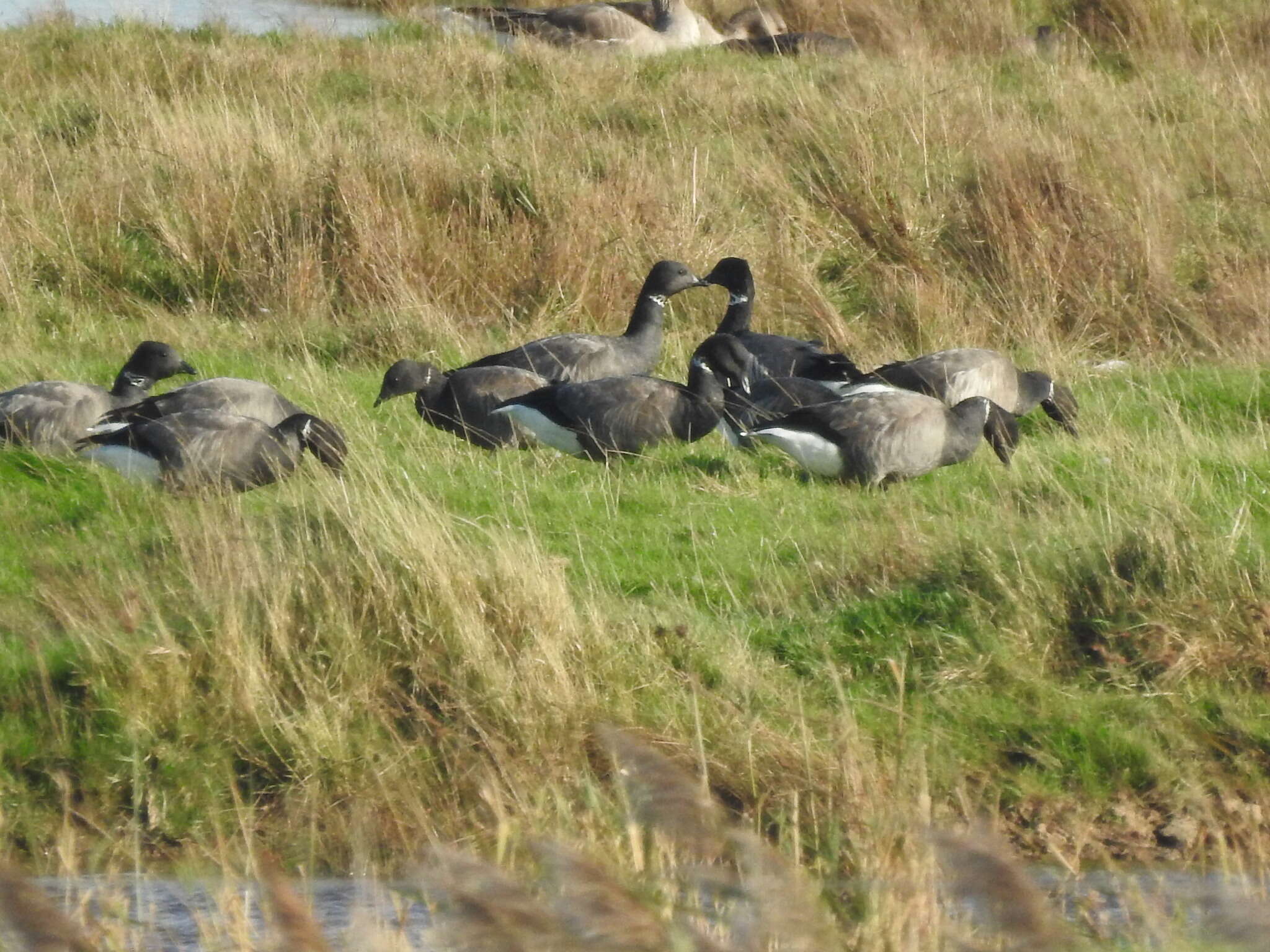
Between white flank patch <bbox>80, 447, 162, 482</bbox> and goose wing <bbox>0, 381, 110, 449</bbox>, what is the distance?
13.7 inches

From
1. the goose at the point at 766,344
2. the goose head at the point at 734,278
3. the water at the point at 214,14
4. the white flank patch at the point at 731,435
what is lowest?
the white flank patch at the point at 731,435

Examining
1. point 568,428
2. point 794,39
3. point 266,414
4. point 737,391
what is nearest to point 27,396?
point 266,414

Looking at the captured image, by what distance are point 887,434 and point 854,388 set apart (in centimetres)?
122

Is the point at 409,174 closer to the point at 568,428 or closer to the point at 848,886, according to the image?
the point at 568,428

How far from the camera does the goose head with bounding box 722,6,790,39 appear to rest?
23188 mm

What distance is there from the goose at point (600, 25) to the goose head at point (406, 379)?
11.2 meters

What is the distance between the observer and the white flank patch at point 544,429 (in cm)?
913

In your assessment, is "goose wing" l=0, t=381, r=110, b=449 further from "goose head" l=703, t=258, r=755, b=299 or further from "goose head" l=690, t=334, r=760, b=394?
"goose head" l=703, t=258, r=755, b=299

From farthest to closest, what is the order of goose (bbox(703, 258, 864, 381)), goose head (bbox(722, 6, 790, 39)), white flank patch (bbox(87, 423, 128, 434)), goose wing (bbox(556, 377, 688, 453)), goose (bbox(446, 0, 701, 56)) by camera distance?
goose head (bbox(722, 6, 790, 39)), goose (bbox(446, 0, 701, 56)), goose (bbox(703, 258, 864, 381)), goose wing (bbox(556, 377, 688, 453)), white flank patch (bbox(87, 423, 128, 434))

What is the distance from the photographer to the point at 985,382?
990 centimetres

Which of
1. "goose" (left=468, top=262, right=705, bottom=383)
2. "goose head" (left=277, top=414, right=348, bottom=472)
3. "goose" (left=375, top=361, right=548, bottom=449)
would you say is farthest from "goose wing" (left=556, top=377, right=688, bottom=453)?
"goose head" (left=277, top=414, right=348, bottom=472)

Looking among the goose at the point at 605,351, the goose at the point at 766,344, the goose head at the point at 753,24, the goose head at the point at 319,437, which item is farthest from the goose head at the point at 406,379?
the goose head at the point at 753,24

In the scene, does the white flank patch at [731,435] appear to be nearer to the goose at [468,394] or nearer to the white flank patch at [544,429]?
the white flank patch at [544,429]

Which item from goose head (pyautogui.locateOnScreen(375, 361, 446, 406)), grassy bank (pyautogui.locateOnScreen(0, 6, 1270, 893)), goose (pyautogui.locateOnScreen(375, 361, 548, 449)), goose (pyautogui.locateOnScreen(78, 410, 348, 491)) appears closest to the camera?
grassy bank (pyautogui.locateOnScreen(0, 6, 1270, 893))
